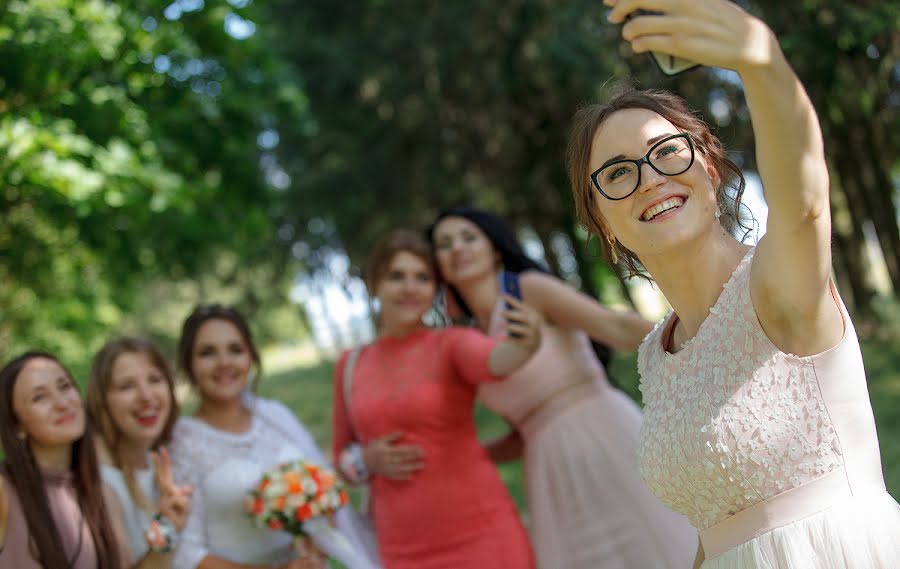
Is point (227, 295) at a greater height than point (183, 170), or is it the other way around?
point (227, 295)

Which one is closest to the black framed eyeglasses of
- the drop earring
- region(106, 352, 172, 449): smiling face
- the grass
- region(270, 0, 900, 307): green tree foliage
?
the drop earring

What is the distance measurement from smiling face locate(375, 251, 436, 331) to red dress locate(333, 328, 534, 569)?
0.13 metres

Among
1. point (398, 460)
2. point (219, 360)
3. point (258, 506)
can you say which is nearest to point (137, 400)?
point (219, 360)

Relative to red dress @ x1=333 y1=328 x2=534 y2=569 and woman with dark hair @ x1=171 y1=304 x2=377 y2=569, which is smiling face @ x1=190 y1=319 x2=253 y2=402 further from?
A: red dress @ x1=333 y1=328 x2=534 y2=569

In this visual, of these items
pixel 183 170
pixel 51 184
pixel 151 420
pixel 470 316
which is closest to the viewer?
pixel 151 420

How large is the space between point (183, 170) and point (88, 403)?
438 cm

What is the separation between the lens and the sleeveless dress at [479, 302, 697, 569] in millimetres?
3730

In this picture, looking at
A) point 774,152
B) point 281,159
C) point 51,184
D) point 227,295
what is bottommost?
point 774,152

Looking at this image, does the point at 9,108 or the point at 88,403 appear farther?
the point at 9,108

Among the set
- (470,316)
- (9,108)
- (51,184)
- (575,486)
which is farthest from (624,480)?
(9,108)

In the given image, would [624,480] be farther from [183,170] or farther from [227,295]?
[227,295]

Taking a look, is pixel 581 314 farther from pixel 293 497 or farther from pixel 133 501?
pixel 133 501

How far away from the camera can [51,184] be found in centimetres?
595

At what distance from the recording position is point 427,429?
3896mm
